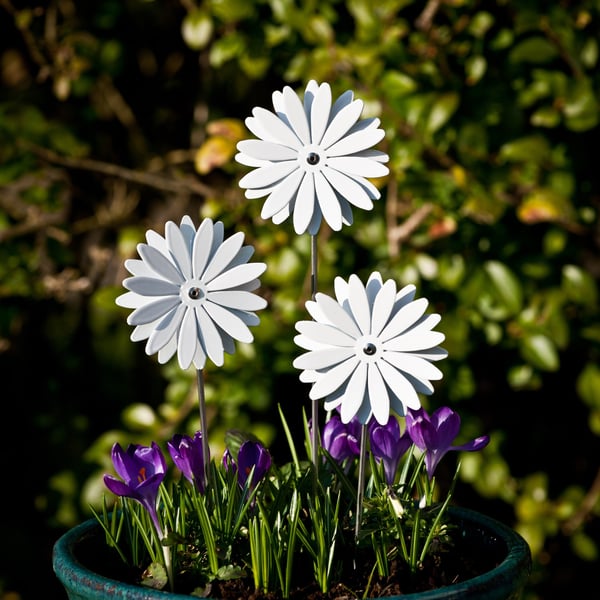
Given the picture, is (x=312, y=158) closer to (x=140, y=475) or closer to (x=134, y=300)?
(x=134, y=300)

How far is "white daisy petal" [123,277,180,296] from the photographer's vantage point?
68 cm

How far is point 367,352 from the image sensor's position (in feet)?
2.28

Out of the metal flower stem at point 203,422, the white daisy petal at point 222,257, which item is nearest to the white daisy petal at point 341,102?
the white daisy petal at point 222,257

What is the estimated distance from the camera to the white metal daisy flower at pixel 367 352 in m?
0.68

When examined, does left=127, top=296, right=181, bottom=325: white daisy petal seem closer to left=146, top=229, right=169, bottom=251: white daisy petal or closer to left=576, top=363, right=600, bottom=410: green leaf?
left=146, top=229, right=169, bottom=251: white daisy petal

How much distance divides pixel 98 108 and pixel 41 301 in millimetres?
486

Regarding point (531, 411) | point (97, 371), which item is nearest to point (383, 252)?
point (531, 411)

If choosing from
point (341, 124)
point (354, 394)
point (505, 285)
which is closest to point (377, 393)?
point (354, 394)

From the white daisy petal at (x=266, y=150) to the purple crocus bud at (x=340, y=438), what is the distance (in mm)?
276

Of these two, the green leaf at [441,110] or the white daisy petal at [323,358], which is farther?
the green leaf at [441,110]

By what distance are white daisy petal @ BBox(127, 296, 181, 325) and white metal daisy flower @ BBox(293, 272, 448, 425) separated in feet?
0.35

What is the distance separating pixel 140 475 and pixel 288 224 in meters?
0.95

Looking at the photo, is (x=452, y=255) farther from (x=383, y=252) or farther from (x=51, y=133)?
(x=51, y=133)

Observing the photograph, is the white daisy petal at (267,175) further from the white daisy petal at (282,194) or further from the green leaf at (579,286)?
the green leaf at (579,286)
